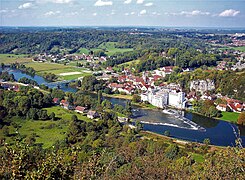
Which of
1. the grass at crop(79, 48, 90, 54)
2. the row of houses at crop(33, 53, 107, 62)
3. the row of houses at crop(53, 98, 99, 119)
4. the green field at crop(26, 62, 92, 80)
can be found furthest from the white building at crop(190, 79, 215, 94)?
the grass at crop(79, 48, 90, 54)

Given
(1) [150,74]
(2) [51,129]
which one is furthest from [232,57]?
(2) [51,129]

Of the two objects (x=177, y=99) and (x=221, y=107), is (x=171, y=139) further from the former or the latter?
(x=221, y=107)

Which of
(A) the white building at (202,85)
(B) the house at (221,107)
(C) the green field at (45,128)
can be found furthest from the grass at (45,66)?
(B) the house at (221,107)

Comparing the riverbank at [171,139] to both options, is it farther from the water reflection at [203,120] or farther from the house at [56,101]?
the house at [56,101]

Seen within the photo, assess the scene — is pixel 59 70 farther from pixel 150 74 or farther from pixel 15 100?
pixel 15 100

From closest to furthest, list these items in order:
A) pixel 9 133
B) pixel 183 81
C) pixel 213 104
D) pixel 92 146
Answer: pixel 92 146
pixel 9 133
pixel 213 104
pixel 183 81

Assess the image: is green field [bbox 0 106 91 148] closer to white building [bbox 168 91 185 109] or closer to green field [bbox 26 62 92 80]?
white building [bbox 168 91 185 109]

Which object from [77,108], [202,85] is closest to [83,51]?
[202,85]
